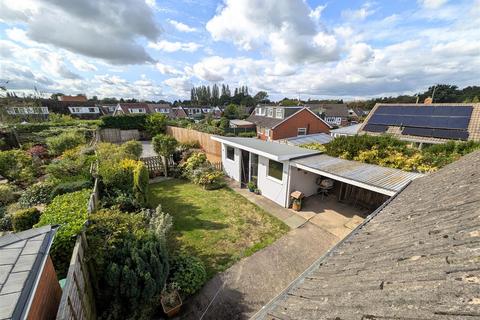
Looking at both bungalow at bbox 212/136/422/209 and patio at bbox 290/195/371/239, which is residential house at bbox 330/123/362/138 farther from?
patio at bbox 290/195/371/239

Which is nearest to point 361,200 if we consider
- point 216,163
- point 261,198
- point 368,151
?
point 368,151

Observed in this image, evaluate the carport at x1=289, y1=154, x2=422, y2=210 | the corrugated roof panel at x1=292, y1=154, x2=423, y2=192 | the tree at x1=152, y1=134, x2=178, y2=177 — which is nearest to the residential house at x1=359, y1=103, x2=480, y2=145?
the carport at x1=289, y1=154, x2=422, y2=210

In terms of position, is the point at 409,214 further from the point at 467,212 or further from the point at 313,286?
the point at 313,286

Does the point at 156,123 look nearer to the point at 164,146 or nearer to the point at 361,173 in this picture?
the point at 164,146

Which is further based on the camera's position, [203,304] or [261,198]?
[261,198]

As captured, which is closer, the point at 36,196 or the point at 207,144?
the point at 36,196

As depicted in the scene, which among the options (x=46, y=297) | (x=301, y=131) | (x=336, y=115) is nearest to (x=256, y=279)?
(x=46, y=297)
